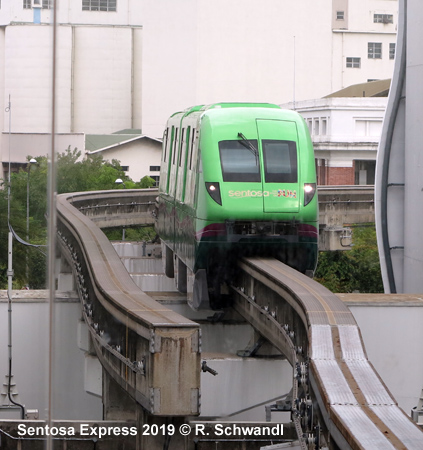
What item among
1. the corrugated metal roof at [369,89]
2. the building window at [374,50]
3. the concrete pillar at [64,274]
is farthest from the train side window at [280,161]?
the corrugated metal roof at [369,89]

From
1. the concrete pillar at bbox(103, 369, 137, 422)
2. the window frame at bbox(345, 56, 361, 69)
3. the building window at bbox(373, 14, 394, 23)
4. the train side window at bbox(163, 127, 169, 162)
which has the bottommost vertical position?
the concrete pillar at bbox(103, 369, 137, 422)

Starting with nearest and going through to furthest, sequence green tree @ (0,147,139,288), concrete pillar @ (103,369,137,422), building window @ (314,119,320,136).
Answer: green tree @ (0,147,139,288) < concrete pillar @ (103,369,137,422) < building window @ (314,119,320,136)

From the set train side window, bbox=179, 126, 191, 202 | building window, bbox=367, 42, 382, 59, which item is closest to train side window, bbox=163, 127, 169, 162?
train side window, bbox=179, 126, 191, 202

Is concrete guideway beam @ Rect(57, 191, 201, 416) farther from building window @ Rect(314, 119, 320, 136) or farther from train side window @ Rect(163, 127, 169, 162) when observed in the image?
building window @ Rect(314, 119, 320, 136)

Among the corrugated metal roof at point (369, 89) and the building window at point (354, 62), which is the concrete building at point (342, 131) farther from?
the building window at point (354, 62)

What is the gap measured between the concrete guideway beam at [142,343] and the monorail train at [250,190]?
928 millimetres

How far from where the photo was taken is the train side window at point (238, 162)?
10109 mm

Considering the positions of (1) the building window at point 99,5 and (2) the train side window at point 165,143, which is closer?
(1) the building window at point 99,5

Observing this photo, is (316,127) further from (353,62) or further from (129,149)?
(129,149)

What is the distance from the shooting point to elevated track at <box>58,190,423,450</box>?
504 centimetres

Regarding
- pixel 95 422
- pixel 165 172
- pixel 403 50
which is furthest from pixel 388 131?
pixel 95 422

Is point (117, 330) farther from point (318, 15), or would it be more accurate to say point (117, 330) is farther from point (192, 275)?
point (318, 15)

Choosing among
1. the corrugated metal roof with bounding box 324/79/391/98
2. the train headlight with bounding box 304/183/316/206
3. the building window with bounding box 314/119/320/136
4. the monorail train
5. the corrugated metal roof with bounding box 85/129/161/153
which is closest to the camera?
the corrugated metal roof with bounding box 85/129/161/153

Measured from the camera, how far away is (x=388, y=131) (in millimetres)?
14484
